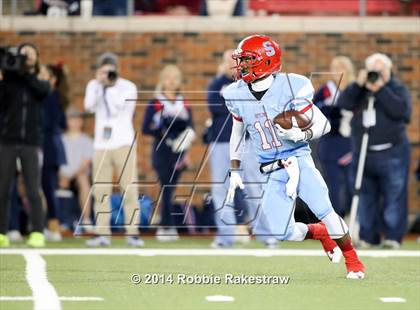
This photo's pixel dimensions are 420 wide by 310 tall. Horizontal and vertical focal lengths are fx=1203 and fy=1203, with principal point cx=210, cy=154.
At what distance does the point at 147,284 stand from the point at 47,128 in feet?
18.2

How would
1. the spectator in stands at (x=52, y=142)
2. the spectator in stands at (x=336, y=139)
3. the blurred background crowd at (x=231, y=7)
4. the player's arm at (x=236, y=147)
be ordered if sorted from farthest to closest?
→ 1. the blurred background crowd at (x=231, y=7)
2. the spectator in stands at (x=52, y=142)
3. the spectator in stands at (x=336, y=139)
4. the player's arm at (x=236, y=147)

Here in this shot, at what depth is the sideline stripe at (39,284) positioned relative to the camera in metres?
7.87

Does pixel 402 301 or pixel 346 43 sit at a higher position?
pixel 346 43

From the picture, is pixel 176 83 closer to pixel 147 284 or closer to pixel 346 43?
pixel 346 43

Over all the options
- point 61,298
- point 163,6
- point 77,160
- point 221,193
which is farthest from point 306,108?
point 163,6

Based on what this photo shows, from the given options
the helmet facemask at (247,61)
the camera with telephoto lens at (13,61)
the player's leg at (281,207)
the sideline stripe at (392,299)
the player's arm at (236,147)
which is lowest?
the sideline stripe at (392,299)

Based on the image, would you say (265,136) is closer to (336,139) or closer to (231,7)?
(336,139)

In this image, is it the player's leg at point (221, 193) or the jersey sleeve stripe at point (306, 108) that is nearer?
the jersey sleeve stripe at point (306, 108)

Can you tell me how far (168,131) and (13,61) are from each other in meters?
2.12

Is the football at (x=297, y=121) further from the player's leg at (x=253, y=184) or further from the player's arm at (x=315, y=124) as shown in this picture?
the player's leg at (x=253, y=184)

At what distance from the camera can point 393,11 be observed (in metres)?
16.9

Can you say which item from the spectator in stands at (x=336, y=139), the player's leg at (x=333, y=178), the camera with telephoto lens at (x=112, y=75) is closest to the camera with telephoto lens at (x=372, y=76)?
the spectator in stands at (x=336, y=139)

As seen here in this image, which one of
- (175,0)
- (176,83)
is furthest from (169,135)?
(175,0)

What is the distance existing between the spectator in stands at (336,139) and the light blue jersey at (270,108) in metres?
4.69
